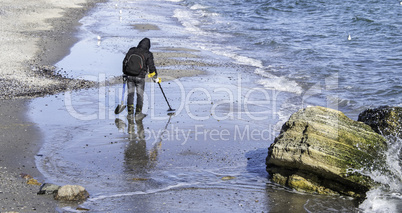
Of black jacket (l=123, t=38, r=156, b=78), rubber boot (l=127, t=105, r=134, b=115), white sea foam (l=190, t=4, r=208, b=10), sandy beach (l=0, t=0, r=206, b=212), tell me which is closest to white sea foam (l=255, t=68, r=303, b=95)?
sandy beach (l=0, t=0, r=206, b=212)

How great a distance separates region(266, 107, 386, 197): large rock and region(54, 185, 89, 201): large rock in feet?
10.5

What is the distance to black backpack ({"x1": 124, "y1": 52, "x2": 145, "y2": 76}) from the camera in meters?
11.1

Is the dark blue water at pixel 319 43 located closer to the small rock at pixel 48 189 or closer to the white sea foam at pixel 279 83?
the white sea foam at pixel 279 83

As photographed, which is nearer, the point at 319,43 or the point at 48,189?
the point at 48,189

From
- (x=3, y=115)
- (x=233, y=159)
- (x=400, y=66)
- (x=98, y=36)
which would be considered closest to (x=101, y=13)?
(x=98, y=36)

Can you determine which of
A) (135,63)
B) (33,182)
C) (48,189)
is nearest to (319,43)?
(135,63)

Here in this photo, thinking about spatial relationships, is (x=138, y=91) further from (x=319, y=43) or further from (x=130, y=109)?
(x=319, y=43)

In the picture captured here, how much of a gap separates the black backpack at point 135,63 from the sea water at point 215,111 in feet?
4.02

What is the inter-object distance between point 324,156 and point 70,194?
4009mm

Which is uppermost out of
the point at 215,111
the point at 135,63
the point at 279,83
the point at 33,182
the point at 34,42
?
the point at 34,42

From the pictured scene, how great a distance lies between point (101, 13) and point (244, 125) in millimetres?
27501

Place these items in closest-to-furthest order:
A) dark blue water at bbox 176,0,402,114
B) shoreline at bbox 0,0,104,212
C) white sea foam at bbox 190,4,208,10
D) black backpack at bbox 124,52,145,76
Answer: shoreline at bbox 0,0,104,212 < black backpack at bbox 124,52,145,76 < dark blue water at bbox 176,0,402,114 < white sea foam at bbox 190,4,208,10

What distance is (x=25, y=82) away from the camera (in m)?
13.9

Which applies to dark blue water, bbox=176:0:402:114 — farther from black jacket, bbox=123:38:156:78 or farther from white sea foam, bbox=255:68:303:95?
black jacket, bbox=123:38:156:78
